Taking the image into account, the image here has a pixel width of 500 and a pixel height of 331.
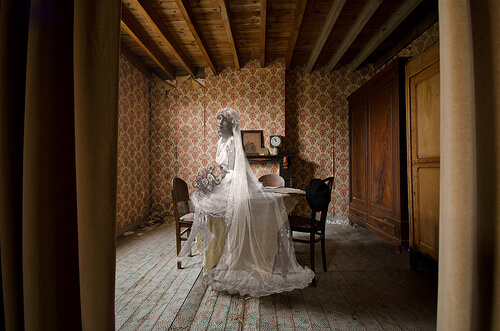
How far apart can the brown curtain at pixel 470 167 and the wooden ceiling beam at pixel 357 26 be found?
2943 millimetres

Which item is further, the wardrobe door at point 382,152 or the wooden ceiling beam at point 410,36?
the wooden ceiling beam at point 410,36

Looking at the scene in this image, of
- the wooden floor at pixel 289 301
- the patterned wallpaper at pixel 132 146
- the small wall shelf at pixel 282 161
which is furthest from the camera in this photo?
the small wall shelf at pixel 282 161

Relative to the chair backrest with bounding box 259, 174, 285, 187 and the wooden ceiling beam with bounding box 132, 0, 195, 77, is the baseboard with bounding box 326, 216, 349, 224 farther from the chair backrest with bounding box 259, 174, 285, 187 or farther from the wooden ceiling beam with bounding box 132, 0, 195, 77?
the wooden ceiling beam with bounding box 132, 0, 195, 77

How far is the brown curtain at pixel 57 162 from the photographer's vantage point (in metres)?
0.59

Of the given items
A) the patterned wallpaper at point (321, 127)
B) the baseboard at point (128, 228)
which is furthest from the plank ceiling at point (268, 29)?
the baseboard at point (128, 228)

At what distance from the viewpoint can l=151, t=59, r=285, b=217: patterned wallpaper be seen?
4.90 m

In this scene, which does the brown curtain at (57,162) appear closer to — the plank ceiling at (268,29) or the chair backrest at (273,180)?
the plank ceiling at (268,29)

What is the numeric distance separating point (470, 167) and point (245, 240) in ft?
5.94

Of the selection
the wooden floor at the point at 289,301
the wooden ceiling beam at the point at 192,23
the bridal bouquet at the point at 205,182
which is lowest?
the wooden floor at the point at 289,301

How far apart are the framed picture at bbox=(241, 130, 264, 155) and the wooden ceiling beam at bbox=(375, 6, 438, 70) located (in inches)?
112

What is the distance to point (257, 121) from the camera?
492 cm

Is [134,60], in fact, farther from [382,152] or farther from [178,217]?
[382,152]

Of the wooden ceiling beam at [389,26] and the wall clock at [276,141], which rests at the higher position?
the wooden ceiling beam at [389,26]

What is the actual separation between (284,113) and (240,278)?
3563 mm
